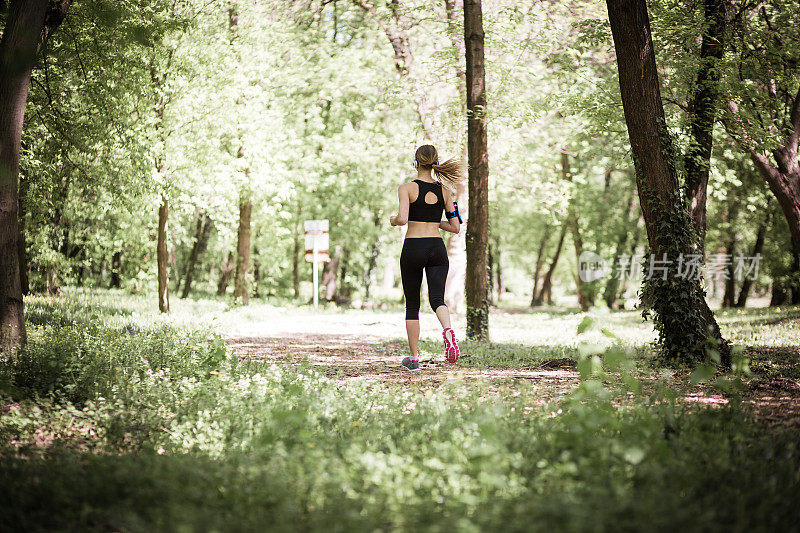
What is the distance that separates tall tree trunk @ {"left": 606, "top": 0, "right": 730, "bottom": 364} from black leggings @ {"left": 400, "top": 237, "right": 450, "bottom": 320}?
323cm

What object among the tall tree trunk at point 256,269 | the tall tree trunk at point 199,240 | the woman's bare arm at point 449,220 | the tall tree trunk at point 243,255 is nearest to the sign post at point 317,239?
the tall tree trunk at point 243,255

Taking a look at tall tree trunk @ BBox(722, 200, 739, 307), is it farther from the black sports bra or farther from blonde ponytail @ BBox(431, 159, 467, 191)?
the black sports bra

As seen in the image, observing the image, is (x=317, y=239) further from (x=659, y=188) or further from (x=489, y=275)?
(x=659, y=188)

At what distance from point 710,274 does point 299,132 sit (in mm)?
22091

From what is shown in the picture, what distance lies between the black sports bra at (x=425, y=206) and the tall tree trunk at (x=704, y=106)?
5059mm

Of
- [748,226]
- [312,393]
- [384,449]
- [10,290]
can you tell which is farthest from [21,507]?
[748,226]

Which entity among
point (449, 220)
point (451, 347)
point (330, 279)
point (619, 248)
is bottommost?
point (451, 347)

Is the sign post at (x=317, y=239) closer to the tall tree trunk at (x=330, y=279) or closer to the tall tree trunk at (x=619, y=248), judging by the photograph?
the tall tree trunk at (x=330, y=279)

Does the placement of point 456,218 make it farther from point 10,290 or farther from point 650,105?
point 10,290

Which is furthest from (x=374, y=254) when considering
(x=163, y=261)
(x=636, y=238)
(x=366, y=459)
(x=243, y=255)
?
(x=366, y=459)

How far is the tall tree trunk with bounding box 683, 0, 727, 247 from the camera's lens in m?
10.8

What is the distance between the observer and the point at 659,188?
9.02m

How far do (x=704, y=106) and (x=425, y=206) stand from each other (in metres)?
6.28
